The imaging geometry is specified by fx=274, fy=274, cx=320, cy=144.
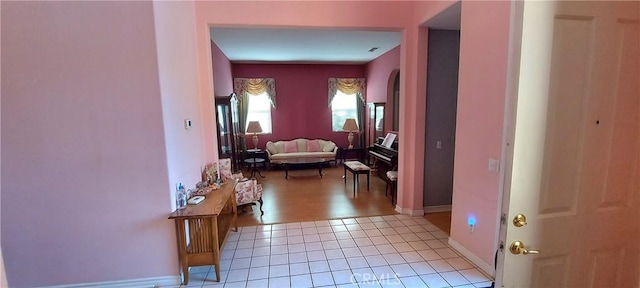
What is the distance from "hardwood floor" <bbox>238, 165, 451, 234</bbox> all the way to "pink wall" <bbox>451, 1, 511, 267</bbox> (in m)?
0.81

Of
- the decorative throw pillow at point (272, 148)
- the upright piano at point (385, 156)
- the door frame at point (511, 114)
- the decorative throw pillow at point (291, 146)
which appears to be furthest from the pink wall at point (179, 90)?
the decorative throw pillow at point (291, 146)

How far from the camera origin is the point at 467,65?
248cm

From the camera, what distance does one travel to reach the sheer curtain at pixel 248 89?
7.03m

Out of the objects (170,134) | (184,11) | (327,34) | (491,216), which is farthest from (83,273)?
(327,34)

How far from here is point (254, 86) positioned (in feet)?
23.2

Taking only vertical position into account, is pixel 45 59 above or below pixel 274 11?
below

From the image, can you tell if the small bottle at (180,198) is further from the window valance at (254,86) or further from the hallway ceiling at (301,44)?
the window valance at (254,86)

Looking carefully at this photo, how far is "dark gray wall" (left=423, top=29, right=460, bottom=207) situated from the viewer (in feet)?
11.5

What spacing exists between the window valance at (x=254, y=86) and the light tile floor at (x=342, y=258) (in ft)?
14.7

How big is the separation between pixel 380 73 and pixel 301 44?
2163 mm

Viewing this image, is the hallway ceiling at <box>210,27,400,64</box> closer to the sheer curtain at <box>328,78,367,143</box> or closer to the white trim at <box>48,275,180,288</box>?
the sheer curtain at <box>328,78,367,143</box>

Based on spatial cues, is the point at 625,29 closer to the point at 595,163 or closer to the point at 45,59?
the point at 595,163

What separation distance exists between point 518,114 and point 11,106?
3.14 meters

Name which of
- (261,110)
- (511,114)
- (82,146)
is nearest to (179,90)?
(82,146)
